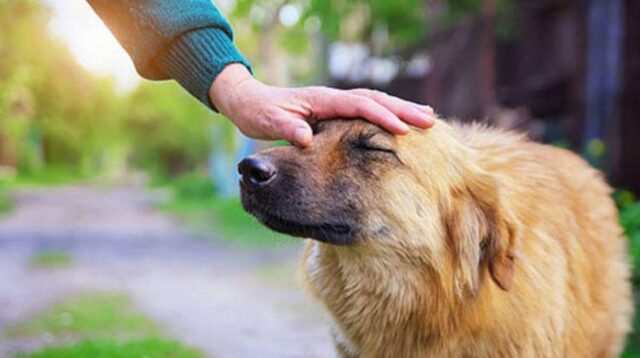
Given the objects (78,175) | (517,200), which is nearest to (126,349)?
(517,200)

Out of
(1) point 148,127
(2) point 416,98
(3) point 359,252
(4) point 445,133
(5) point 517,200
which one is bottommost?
(3) point 359,252

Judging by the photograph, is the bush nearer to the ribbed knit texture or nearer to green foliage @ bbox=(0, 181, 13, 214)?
green foliage @ bbox=(0, 181, 13, 214)

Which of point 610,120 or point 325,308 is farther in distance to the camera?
point 610,120

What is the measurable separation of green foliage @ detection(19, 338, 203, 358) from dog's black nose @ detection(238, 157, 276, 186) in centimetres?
270

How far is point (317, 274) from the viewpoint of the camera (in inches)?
138

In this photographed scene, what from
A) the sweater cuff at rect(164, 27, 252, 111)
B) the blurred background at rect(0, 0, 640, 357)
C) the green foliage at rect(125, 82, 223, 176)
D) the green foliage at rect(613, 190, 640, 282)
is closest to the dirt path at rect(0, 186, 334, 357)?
the blurred background at rect(0, 0, 640, 357)

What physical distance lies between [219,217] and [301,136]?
14.4 m

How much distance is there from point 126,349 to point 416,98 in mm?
10935

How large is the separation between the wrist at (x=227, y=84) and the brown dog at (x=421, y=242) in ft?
1.01

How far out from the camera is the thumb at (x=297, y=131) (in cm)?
301

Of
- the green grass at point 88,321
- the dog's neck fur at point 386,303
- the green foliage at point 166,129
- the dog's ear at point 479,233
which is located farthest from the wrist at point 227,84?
the green foliage at point 166,129

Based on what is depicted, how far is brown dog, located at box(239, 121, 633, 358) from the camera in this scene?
3.10m

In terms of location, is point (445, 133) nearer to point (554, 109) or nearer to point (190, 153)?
point (554, 109)

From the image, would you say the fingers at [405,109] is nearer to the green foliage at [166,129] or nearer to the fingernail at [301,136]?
the fingernail at [301,136]
